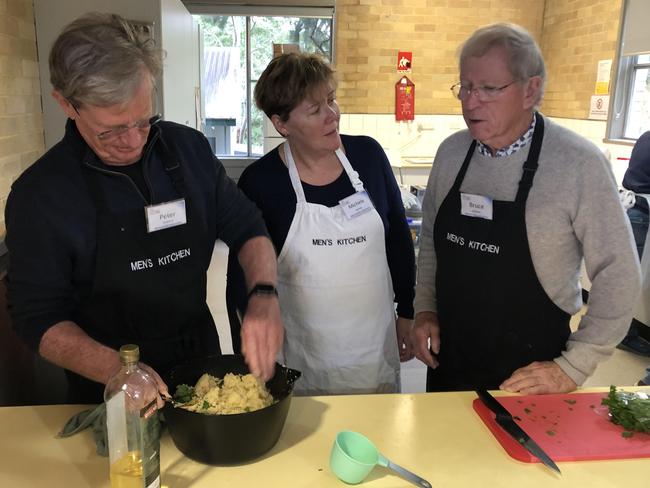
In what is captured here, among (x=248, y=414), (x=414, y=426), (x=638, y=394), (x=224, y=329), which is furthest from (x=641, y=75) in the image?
(x=248, y=414)

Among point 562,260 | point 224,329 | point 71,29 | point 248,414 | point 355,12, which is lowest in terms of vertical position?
point 224,329

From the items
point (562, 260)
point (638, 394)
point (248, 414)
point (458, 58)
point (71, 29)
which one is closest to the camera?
point (248, 414)

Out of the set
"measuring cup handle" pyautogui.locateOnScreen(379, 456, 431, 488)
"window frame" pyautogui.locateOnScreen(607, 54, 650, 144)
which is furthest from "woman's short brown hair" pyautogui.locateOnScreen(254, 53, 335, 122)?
"window frame" pyautogui.locateOnScreen(607, 54, 650, 144)

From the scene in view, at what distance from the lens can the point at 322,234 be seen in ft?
5.61

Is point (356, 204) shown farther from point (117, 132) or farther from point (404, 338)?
point (117, 132)

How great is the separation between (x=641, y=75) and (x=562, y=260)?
4376mm

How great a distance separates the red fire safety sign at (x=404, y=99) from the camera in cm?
603

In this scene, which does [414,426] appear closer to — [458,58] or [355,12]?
[458,58]

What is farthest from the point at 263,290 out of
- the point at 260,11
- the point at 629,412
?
the point at 260,11

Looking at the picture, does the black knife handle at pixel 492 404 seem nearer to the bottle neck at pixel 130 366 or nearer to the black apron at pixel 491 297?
the black apron at pixel 491 297

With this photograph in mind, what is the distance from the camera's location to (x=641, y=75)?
16.1ft

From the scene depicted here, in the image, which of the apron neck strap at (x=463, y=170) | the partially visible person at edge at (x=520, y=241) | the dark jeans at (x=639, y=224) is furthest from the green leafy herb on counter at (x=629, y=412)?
the dark jeans at (x=639, y=224)

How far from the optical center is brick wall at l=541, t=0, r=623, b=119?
5.15 m

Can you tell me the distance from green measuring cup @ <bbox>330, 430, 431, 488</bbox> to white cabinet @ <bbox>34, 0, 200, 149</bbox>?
5.67 feet
